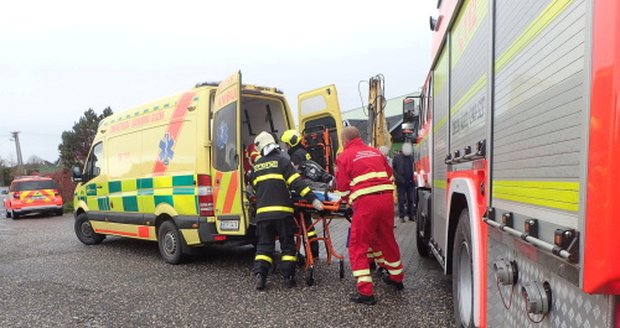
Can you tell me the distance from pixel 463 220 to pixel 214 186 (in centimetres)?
345

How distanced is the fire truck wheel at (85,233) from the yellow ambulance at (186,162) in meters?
0.34

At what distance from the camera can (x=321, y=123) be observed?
22.5ft

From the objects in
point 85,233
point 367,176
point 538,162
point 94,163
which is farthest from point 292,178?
point 85,233

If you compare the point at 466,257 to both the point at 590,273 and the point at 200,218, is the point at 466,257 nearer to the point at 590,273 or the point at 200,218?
the point at 590,273

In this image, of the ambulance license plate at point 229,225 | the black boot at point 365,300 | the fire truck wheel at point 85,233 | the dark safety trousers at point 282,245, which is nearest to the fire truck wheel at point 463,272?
the black boot at point 365,300

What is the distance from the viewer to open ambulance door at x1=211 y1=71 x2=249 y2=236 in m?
5.11

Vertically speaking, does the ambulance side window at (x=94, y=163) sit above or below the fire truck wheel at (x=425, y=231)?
above

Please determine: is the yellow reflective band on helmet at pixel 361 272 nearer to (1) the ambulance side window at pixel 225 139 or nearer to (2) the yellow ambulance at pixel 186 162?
(2) the yellow ambulance at pixel 186 162

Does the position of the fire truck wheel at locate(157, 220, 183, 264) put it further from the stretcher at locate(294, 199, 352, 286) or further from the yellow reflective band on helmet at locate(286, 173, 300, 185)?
the yellow reflective band on helmet at locate(286, 173, 300, 185)

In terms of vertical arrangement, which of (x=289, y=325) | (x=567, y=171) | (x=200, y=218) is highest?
(x=567, y=171)

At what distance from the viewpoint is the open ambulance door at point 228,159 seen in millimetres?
5113

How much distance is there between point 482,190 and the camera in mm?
2348

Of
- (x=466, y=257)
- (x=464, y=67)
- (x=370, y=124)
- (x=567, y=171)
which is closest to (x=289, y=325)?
(x=466, y=257)

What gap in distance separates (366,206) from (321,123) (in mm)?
3004
